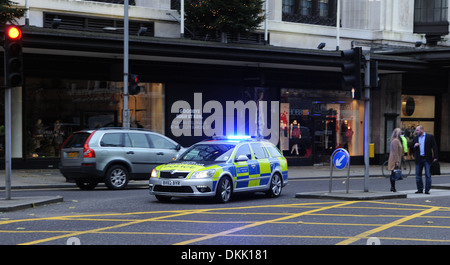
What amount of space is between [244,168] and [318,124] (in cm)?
1673

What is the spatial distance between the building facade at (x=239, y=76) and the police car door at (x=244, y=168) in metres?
9.74

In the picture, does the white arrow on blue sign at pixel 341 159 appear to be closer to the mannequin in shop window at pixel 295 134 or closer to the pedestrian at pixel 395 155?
the pedestrian at pixel 395 155

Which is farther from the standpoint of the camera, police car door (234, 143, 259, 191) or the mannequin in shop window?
the mannequin in shop window

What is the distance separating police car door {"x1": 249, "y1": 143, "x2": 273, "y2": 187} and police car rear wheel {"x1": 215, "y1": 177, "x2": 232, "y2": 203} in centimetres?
88

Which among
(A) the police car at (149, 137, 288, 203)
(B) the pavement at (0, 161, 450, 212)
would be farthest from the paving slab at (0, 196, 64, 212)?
(A) the police car at (149, 137, 288, 203)

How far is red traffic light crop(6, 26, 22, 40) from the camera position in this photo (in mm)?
13266

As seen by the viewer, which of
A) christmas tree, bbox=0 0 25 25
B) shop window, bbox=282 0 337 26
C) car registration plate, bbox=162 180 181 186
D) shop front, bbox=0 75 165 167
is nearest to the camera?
car registration plate, bbox=162 180 181 186

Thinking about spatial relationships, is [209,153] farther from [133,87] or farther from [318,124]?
[318,124]

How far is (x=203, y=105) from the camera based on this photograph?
1112 inches

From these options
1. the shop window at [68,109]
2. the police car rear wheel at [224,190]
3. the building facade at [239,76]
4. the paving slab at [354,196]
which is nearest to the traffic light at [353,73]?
the paving slab at [354,196]

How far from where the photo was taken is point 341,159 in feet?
52.5

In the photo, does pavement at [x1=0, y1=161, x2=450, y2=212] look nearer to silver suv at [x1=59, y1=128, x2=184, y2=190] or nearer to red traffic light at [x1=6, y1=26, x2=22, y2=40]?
silver suv at [x1=59, y1=128, x2=184, y2=190]
